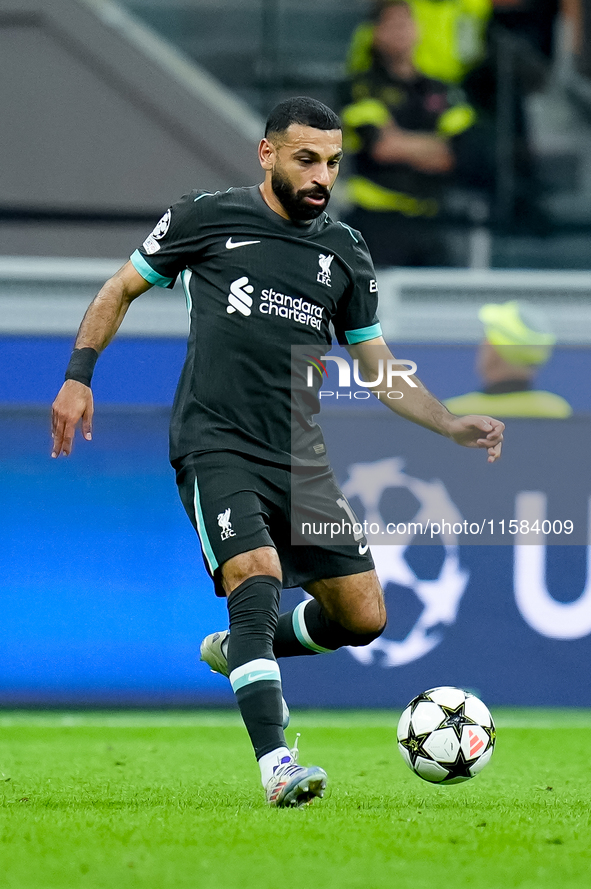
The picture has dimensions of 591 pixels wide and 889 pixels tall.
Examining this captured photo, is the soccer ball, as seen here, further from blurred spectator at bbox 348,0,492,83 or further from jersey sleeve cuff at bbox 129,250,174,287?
blurred spectator at bbox 348,0,492,83

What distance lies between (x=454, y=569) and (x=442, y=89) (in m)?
3.67

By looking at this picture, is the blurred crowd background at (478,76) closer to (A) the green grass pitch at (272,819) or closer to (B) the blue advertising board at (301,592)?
(B) the blue advertising board at (301,592)

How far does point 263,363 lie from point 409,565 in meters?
2.94

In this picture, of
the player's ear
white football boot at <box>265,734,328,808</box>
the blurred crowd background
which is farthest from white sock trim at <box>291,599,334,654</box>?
the blurred crowd background

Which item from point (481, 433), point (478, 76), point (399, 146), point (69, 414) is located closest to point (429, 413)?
point (481, 433)

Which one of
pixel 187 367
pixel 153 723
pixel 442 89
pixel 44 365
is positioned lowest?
pixel 153 723

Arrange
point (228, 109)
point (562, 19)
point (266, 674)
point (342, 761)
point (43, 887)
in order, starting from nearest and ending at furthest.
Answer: point (43, 887)
point (266, 674)
point (342, 761)
point (228, 109)
point (562, 19)

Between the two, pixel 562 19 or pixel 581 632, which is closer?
pixel 581 632

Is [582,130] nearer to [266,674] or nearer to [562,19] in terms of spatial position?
[562,19]

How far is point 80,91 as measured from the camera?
9.87 metres

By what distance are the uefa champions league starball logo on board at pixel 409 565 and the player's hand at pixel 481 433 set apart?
2.69 m

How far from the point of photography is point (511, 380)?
7219 millimetres

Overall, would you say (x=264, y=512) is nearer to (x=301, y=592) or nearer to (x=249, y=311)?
(x=249, y=311)

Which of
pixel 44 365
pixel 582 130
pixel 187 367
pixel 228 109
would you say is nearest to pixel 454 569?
pixel 44 365
